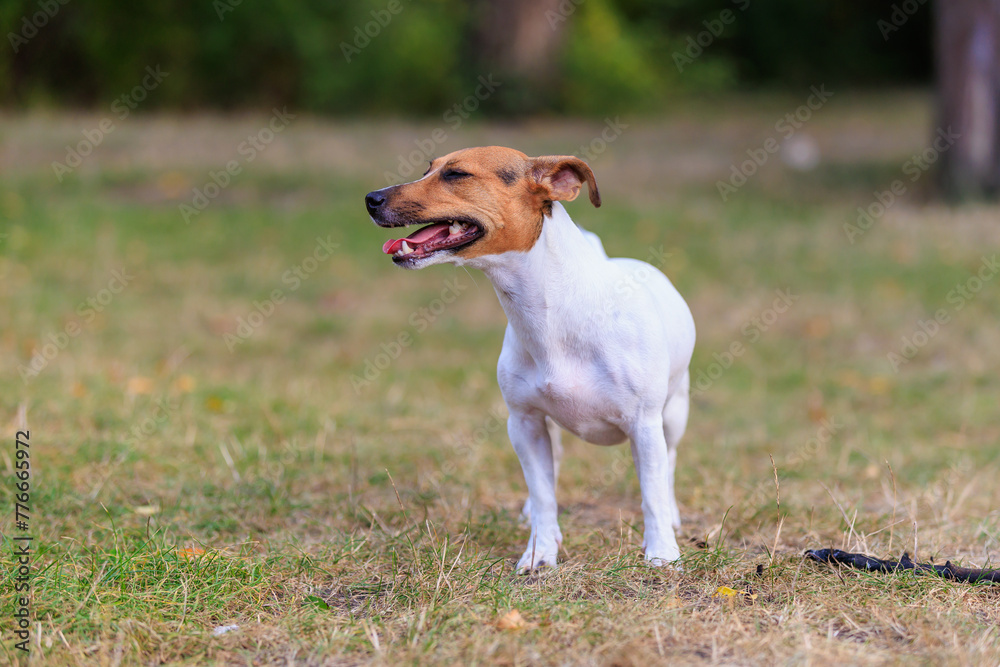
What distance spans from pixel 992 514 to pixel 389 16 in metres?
18.0

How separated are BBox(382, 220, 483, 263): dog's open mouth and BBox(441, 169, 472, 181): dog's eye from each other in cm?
15

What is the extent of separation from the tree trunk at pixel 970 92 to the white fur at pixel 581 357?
8.54m

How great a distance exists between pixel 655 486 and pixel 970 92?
889 cm

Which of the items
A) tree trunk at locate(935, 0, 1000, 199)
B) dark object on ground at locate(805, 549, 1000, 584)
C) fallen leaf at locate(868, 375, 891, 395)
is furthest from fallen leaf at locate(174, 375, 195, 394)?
tree trunk at locate(935, 0, 1000, 199)

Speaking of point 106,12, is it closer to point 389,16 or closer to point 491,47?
point 389,16

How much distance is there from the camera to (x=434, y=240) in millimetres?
3307

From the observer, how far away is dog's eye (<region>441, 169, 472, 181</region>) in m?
3.33

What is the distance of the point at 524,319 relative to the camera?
3439mm

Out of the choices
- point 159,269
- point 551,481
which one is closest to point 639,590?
point 551,481

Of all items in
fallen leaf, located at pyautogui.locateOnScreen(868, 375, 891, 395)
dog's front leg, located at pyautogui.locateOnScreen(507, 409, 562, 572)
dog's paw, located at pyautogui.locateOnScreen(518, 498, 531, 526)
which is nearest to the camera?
dog's front leg, located at pyautogui.locateOnScreen(507, 409, 562, 572)

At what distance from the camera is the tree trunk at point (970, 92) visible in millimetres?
10328

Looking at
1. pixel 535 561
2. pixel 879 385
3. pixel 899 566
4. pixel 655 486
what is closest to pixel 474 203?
pixel 655 486

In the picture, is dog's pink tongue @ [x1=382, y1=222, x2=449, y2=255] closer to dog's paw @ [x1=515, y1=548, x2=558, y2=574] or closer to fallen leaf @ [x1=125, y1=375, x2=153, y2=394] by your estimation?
dog's paw @ [x1=515, y1=548, x2=558, y2=574]

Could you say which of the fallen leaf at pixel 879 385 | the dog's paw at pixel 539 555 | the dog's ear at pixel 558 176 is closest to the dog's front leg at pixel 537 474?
the dog's paw at pixel 539 555
